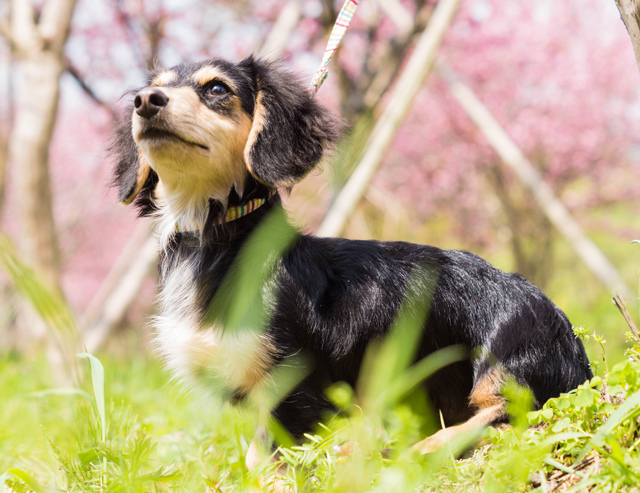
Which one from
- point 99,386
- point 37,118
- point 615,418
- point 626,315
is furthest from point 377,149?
point 615,418

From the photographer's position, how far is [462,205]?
10.3 metres

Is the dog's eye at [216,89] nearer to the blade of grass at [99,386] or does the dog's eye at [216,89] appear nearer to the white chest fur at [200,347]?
the white chest fur at [200,347]

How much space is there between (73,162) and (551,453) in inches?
554

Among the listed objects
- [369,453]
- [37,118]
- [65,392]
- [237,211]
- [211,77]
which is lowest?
[37,118]

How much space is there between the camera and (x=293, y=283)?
6.84 ft

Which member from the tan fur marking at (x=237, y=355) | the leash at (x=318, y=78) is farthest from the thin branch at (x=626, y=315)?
the leash at (x=318, y=78)

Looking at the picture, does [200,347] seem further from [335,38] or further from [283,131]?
[335,38]

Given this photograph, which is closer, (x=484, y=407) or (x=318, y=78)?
(x=484, y=407)

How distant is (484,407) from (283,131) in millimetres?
1278

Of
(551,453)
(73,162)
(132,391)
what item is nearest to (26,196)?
(132,391)

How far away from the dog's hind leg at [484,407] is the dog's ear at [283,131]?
1.02 m

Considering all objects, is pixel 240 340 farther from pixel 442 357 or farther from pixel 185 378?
pixel 442 357

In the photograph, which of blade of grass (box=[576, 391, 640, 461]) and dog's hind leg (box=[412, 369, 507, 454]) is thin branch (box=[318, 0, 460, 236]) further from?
blade of grass (box=[576, 391, 640, 461])

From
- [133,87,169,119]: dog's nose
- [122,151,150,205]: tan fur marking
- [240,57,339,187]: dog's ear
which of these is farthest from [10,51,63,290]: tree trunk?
[133,87,169,119]: dog's nose
